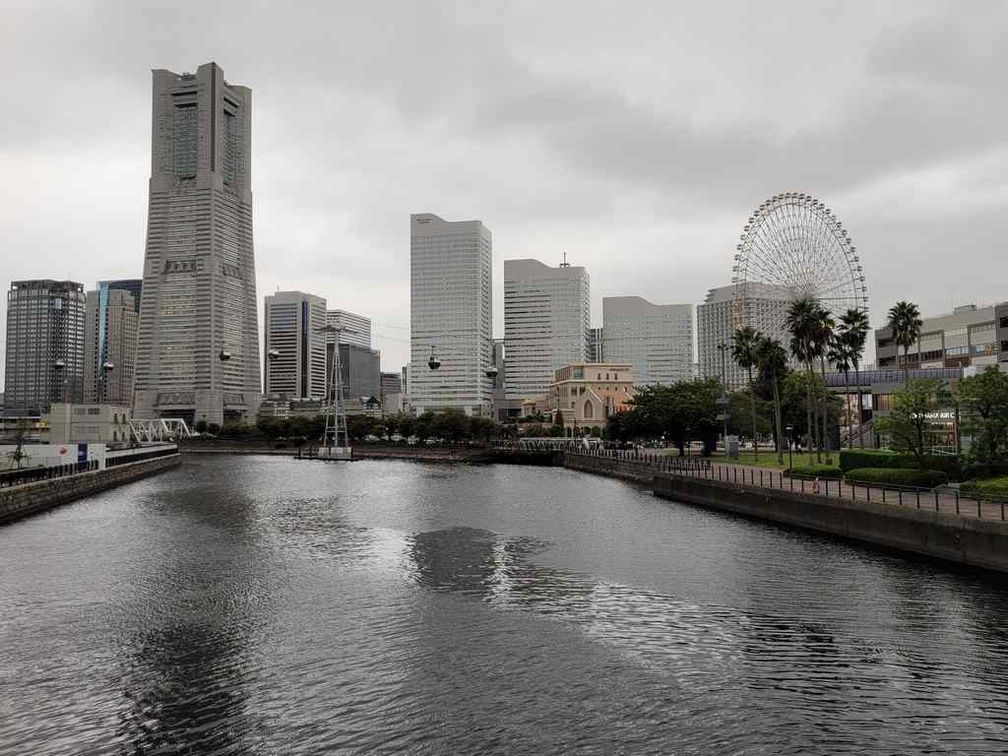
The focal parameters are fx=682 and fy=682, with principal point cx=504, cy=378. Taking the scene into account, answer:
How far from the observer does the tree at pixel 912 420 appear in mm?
46375

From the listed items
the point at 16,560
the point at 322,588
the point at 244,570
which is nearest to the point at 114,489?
the point at 16,560

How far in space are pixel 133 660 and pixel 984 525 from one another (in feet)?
122

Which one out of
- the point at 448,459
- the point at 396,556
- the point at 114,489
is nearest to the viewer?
the point at 396,556

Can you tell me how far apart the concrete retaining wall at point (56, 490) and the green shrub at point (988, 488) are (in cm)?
6845

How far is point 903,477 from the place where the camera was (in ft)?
147

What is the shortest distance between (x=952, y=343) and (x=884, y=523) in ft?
426

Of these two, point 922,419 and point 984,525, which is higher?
point 922,419

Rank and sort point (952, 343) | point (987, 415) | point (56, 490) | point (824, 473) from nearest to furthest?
point (987, 415) < point (824, 473) < point (56, 490) < point (952, 343)

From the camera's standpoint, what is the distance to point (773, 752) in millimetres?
16406

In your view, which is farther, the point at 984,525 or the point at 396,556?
the point at 396,556

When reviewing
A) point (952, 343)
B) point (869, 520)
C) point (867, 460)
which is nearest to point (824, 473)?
point (867, 460)

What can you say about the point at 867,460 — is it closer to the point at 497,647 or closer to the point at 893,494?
the point at 893,494

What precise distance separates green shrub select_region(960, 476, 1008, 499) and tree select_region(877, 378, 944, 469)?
21.4 feet

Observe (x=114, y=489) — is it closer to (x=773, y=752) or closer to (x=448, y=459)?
(x=448, y=459)
